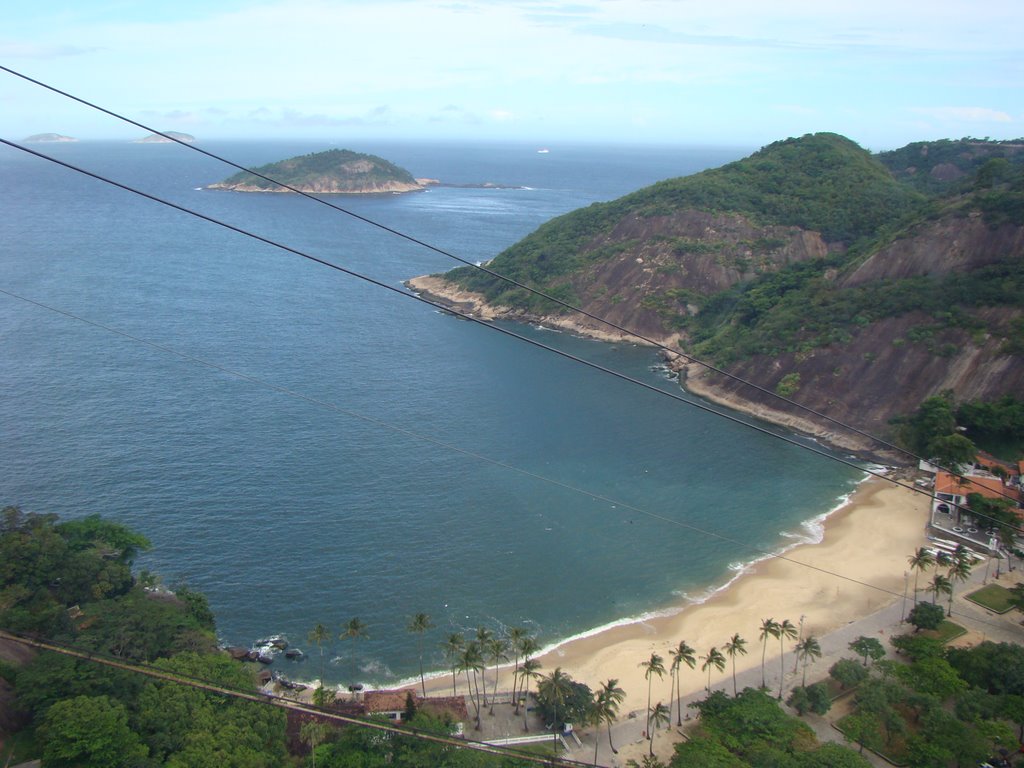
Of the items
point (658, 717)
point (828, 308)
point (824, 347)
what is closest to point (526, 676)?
point (658, 717)

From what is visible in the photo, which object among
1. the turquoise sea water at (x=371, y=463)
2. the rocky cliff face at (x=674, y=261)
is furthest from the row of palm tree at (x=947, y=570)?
the rocky cliff face at (x=674, y=261)

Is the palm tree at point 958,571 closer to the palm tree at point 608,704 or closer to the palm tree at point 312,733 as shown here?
the palm tree at point 608,704

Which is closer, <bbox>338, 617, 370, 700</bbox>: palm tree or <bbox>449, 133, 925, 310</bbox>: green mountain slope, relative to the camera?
<bbox>338, 617, 370, 700</bbox>: palm tree

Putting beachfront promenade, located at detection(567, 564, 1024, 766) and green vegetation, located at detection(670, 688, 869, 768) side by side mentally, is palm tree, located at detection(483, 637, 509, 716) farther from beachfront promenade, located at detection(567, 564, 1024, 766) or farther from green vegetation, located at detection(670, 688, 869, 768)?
green vegetation, located at detection(670, 688, 869, 768)

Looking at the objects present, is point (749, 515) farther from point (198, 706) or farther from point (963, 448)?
point (198, 706)

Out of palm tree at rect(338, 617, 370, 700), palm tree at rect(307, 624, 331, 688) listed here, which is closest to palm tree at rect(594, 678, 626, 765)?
palm tree at rect(338, 617, 370, 700)

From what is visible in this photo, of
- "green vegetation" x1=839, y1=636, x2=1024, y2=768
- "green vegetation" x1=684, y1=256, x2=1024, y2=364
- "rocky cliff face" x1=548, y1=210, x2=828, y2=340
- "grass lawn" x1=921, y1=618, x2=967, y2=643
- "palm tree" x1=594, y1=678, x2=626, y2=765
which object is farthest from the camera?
"rocky cliff face" x1=548, y1=210, x2=828, y2=340

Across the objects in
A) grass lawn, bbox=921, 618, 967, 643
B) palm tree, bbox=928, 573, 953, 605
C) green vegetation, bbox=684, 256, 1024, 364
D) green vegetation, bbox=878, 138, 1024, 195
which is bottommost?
grass lawn, bbox=921, 618, 967, 643

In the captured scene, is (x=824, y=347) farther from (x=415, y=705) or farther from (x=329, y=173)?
(x=329, y=173)
